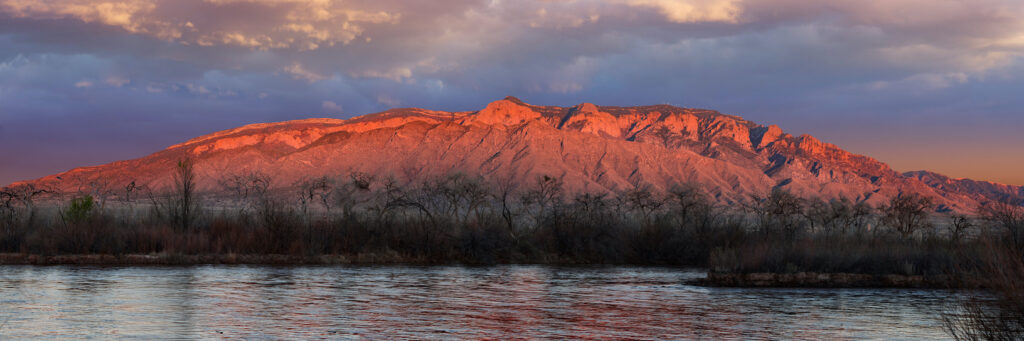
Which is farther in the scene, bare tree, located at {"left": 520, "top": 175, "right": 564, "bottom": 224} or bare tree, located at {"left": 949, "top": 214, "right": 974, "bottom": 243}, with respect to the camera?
bare tree, located at {"left": 520, "top": 175, "right": 564, "bottom": 224}

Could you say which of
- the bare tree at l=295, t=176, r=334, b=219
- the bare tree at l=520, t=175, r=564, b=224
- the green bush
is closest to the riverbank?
the bare tree at l=520, t=175, r=564, b=224

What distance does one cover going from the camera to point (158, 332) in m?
19.8

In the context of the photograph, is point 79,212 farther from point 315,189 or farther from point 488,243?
point 315,189

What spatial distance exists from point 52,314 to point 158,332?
5.47m

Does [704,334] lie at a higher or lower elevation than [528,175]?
lower

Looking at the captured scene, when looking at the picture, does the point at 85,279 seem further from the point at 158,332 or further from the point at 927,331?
the point at 927,331

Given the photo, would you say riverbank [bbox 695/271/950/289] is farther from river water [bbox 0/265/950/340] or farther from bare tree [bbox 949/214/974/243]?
bare tree [bbox 949/214/974/243]

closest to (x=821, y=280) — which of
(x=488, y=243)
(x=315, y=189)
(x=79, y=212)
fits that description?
(x=488, y=243)

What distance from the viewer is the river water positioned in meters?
21.1

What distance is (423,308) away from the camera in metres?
27.3

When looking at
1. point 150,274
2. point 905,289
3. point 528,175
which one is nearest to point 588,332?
point 905,289

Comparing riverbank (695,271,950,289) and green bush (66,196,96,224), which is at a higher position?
green bush (66,196,96,224)

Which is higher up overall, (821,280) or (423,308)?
(423,308)

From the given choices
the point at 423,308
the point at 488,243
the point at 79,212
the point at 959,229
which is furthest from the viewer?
the point at 959,229
